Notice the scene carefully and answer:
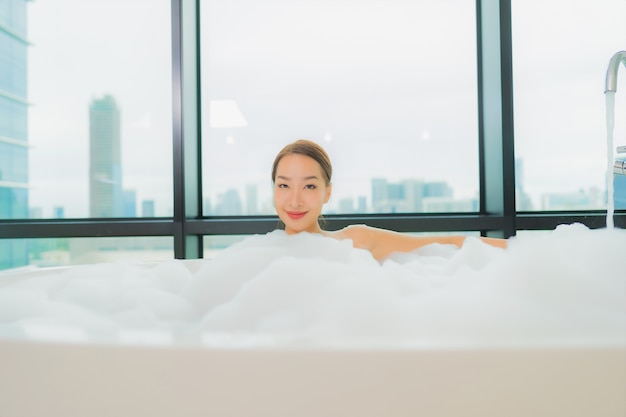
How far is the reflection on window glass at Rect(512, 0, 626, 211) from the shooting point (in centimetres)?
242

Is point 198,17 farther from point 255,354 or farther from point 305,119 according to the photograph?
point 255,354

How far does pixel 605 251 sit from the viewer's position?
822 millimetres

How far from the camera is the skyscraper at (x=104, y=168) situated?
2486 millimetres

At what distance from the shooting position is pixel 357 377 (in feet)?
1.50

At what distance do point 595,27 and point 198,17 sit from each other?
203cm

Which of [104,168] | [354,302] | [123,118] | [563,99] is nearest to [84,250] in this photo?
[104,168]

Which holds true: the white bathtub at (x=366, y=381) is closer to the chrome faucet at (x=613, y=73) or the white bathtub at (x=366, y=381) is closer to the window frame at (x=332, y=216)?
the chrome faucet at (x=613, y=73)

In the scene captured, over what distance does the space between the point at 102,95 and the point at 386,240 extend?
70.7 inches

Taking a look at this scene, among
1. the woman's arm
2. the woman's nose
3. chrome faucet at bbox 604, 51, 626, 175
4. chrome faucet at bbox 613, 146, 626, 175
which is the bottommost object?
the woman's arm

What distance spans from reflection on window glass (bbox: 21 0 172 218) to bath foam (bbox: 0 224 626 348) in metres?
1.48

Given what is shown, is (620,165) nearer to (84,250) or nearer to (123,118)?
(123,118)

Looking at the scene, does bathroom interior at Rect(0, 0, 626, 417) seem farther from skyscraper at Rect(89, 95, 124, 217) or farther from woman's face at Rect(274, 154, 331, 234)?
woman's face at Rect(274, 154, 331, 234)

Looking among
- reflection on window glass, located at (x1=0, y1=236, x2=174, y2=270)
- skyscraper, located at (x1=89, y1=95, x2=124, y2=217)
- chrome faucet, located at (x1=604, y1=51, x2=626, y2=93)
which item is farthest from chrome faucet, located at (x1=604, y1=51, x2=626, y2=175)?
skyscraper, located at (x1=89, y1=95, x2=124, y2=217)

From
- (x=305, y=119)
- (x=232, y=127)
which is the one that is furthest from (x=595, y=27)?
(x=232, y=127)
